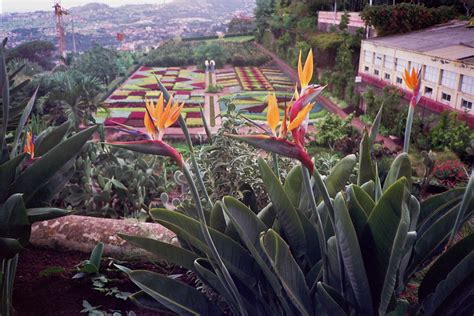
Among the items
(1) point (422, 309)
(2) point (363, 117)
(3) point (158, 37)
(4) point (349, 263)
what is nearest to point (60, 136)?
(4) point (349, 263)

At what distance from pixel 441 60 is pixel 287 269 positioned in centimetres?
137

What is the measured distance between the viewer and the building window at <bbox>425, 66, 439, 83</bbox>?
1797mm

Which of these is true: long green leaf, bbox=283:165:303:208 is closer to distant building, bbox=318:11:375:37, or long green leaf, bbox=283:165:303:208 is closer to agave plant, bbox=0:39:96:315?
agave plant, bbox=0:39:96:315

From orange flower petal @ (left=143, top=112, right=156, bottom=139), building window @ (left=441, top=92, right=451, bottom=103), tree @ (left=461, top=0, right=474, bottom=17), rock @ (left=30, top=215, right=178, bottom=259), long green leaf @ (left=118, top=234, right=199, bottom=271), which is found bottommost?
rock @ (left=30, top=215, right=178, bottom=259)

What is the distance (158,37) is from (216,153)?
1.72 m

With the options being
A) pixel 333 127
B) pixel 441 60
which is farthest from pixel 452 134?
pixel 333 127

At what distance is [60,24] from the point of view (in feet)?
9.50

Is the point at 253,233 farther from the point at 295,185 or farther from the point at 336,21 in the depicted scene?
the point at 336,21

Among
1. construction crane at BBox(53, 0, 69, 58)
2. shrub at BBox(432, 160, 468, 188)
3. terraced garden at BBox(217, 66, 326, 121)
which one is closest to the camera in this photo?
shrub at BBox(432, 160, 468, 188)

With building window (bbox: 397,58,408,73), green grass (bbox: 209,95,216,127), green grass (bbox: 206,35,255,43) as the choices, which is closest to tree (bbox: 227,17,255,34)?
green grass (bbox: 206,35,255,43)

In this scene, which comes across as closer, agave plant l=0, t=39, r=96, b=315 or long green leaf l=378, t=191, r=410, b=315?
long green leaf l=378, t=191, r=410, b=315

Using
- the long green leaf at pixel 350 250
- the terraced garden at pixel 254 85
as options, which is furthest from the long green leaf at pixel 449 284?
the terraced garden at pixel 254 85

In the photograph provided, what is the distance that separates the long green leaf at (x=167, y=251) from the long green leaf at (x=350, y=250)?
31 cm

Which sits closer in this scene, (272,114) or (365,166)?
(272,114)
